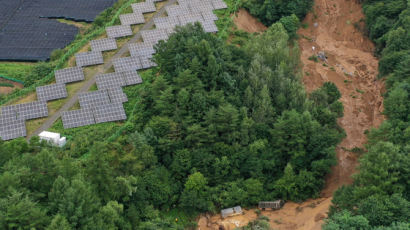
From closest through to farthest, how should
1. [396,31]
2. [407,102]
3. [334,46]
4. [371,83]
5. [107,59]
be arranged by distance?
[407,102] < [107,59] < [396,31] < [371,83] < [334,46]

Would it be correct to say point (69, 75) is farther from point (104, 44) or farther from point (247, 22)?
point (247, 22)

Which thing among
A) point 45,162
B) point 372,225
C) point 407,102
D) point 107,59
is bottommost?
point 372,225

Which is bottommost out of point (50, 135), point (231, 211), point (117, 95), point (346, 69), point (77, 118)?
point (231, 211)

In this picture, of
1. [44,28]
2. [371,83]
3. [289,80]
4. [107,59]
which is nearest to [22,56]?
[44,28]

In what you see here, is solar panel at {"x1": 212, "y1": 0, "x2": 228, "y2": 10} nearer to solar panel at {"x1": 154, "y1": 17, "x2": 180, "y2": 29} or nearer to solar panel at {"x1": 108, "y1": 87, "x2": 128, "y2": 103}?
solar panel at {"x1": 154, "y1": 17, "x2": 180, "y2": 29}

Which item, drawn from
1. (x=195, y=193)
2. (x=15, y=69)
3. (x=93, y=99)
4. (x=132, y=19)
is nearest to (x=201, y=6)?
(x=132, y=19)

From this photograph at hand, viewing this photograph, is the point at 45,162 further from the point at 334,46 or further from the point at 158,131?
the point at 334,46

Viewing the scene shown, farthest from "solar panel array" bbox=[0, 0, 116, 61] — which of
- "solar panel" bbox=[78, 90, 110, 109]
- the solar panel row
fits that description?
"solar panel" bbox=[78, 90, 110, 109]
